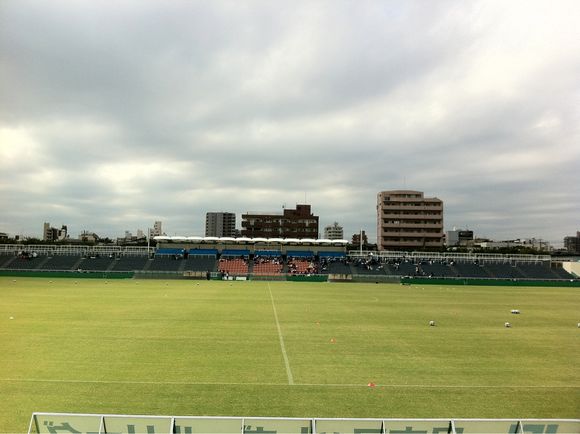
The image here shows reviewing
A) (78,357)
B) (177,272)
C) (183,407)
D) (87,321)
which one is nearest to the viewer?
(183,407)

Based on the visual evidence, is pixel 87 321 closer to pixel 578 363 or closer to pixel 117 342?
pixel 117 342

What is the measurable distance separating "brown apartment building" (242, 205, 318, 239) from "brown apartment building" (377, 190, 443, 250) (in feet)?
85.2

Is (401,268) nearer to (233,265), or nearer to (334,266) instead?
(334,266)

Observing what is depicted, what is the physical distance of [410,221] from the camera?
422 ft

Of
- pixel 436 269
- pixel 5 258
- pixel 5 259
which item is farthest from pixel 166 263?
pixel 436 269

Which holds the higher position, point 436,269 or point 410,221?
point 410,221

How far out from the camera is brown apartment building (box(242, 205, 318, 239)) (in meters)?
141

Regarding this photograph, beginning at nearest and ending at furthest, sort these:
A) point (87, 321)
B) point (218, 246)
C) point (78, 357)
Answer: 1. point (78, 357)
2. point (87, 321)
3. point (218, 246)

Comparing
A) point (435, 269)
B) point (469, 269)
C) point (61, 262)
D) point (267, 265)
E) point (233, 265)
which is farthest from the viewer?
point (267, 265)

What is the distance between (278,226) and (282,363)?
412 ft

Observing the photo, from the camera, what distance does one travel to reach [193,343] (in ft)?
63.9

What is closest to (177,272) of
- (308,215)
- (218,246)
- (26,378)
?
(218,246)

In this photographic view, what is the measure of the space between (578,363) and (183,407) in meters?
16.1

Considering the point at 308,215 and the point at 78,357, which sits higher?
the point at 308,215
